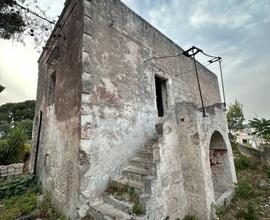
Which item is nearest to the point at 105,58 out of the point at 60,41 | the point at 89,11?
the point at 89,11

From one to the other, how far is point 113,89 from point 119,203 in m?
2.71

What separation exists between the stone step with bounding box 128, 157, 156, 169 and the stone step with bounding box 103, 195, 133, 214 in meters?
0.93

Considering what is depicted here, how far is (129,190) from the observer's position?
366cm

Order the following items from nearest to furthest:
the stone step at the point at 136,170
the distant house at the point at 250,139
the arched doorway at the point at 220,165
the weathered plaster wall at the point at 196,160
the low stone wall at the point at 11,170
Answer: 1. the stone step at the point at 136,170
2. the weathered plaster wall at the point at 196,160
3. the arched doorway at the point at 220,165
4. the low stone wall at the point at 11,170
5. the distant house at the point at 250,139

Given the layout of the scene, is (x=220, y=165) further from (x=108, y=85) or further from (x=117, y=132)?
(x=108, y=85)

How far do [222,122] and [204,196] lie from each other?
3.04 metres

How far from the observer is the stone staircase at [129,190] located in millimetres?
3137

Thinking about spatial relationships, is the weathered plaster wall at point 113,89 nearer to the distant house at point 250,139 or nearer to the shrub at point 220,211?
the shrub at point 220,211

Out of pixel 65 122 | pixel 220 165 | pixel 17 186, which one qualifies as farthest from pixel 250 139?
pixel 17 186

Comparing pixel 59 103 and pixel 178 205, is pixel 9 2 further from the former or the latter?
pixel 178 205

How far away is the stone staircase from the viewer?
3.14m

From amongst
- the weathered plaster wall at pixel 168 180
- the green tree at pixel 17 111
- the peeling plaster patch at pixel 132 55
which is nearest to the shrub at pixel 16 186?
the weathered plaster wall at pixel 168 180

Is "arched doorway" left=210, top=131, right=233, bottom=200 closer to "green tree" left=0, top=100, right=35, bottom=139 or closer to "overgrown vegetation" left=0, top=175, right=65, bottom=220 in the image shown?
"overgrown vegetation" left=0, top=175, right=65, bottom=220

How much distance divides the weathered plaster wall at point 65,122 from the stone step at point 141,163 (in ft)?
4.82
